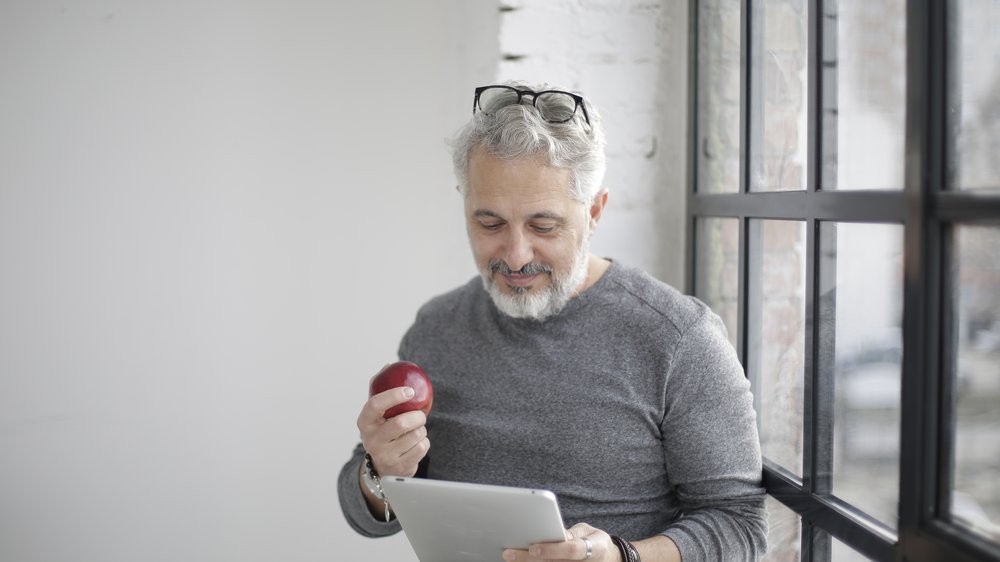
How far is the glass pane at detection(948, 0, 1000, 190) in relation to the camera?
1.08 metres

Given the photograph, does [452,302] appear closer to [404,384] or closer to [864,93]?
[404,384]

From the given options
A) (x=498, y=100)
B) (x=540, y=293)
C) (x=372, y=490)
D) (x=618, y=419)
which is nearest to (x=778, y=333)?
(x=618, y=419)

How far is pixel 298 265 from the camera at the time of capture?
8.48ft

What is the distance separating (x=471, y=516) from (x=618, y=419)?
408mm

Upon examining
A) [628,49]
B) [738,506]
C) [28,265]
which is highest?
[628,49]

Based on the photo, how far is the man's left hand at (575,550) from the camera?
1348mm

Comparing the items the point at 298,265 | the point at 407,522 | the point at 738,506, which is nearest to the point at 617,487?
the point at 738,506

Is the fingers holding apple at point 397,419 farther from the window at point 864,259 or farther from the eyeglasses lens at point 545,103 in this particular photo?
the window at point 864,259

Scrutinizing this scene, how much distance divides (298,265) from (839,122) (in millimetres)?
1627

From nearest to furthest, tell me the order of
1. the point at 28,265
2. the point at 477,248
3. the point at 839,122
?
the point at 839,122 < the point at 477,248 < the point at 28,265

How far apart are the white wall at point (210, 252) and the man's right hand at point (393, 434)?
1063mm

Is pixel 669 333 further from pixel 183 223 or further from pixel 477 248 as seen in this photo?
pixel 183 223

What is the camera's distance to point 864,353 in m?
1.41

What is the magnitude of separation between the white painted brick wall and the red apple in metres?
0.78
